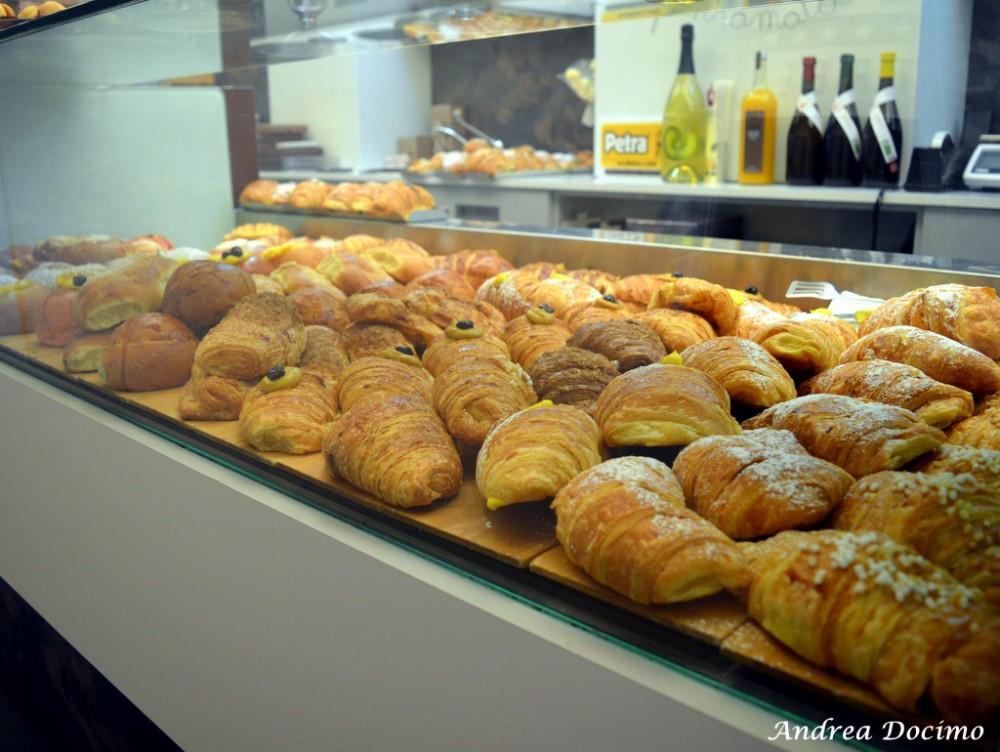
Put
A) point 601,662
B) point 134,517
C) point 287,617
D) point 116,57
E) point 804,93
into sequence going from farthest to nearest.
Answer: point 804,93, point 116,57, point 134,517, point 287,617, point 601,662

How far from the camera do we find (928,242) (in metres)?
2.15

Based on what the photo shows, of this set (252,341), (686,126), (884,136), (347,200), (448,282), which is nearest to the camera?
(252,341)

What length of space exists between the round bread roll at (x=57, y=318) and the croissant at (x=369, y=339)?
552 mm

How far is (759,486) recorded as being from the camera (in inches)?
28.1

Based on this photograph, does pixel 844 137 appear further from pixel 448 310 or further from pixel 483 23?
pixel 448 310

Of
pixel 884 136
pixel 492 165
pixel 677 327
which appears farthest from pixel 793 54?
pixel 677 327

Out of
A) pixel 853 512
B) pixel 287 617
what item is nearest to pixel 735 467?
pixel 853 512

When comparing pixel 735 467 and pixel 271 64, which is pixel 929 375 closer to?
pixel 735 467

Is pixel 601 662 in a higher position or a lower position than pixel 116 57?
lower

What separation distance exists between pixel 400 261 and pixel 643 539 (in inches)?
54.7

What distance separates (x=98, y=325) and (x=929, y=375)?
126 cm

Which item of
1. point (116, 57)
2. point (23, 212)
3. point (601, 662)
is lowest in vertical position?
point (601, 662)

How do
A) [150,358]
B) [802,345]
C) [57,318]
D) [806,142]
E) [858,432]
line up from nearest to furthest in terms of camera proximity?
1. [858,432]
2. [802,345]
3. [150,358]
4. [57,318]
5. [806,142]

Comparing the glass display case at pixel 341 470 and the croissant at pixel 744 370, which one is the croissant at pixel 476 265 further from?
the croissant at pixel 744 370
